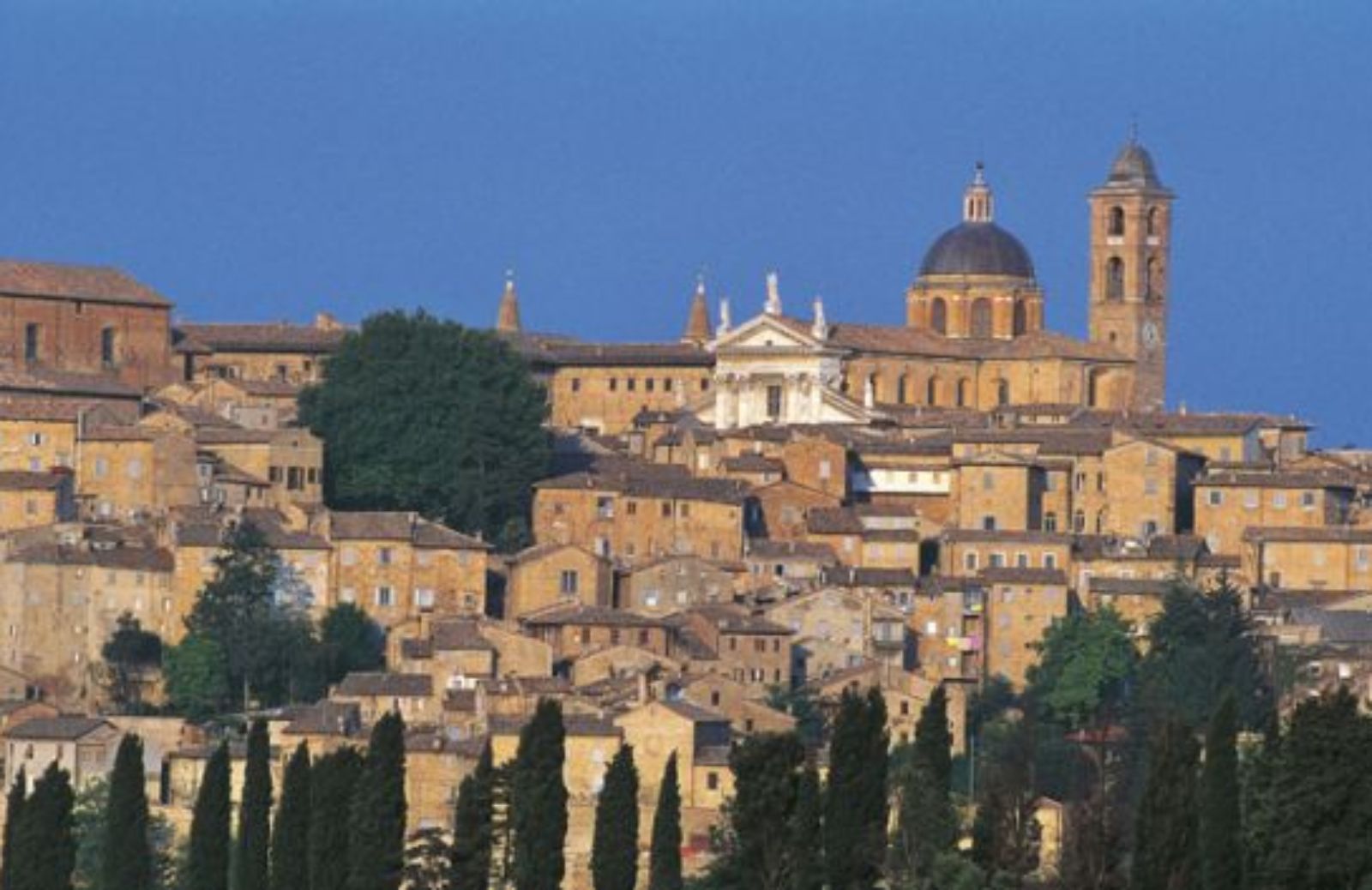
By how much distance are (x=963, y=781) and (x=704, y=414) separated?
25.2 meters

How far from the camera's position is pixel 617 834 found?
72.9 metres

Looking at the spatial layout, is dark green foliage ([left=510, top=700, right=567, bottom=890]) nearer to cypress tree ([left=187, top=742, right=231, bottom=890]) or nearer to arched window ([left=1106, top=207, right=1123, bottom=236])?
cypress tree ([left=187, top=742, right=231, bottom=890])

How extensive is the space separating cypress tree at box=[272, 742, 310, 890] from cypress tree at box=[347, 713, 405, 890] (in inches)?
23.3

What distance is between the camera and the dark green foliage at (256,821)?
74062 millimetres

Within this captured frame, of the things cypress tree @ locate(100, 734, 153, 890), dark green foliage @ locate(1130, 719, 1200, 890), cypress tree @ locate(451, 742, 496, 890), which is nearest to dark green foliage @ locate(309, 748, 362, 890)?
cypress tree @ locate(451, 742, 496, 890)

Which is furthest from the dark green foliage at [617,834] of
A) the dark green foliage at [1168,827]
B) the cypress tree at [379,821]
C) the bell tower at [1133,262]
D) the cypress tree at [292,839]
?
the bell tower at [1133,262]

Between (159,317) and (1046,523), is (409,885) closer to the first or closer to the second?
(1046,523)

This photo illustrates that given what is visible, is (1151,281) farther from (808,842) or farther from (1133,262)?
(808,842)

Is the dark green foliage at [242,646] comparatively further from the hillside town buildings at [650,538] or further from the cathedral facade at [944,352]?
the cathedral facade at [944,352]

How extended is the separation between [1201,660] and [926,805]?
1802 centimetres

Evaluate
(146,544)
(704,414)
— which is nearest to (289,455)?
(146,544)

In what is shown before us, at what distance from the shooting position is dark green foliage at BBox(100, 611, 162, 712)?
9138 centimetres

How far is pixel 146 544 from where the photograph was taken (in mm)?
93625

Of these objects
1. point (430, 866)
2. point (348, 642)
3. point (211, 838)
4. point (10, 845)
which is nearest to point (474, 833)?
point (430, 866)
